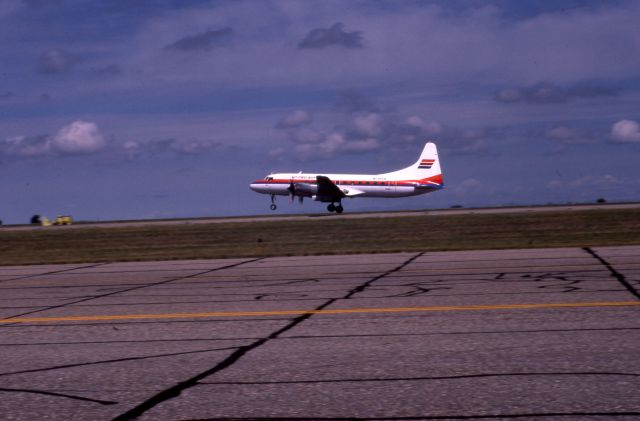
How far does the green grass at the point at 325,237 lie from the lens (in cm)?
2981

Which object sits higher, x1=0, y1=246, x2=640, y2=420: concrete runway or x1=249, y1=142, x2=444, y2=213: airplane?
x1=249, y1=142, x2=444, y2=213: airplane

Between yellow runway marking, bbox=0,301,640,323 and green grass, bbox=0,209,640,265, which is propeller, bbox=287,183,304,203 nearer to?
green grass, bbox=0,209,640,265

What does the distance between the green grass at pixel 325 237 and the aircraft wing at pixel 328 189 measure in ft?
A: 51.1

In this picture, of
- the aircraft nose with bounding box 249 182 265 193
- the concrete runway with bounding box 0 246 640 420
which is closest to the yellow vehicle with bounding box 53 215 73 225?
the aircraft nose with bounding box 249 182 265 193

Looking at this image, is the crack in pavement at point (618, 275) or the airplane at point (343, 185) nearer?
the crack in pavement at point (618, 275)

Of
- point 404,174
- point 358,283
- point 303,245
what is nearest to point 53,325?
point 358,283

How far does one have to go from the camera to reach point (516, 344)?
8781 mm

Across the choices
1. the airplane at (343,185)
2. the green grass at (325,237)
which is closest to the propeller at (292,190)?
the airplane at (343,185)

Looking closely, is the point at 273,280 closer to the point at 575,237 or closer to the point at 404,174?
the point at 575,237

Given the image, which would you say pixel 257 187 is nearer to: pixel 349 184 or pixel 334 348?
pixel 349 184

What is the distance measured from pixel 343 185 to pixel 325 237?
27.9 meters

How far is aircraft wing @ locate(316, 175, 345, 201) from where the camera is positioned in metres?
62.9

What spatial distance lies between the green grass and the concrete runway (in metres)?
12.7

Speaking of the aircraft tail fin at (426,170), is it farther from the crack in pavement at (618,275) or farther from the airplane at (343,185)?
the crack in pavement at (618,275)
